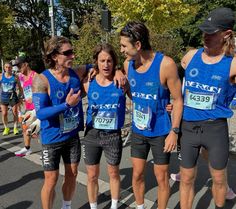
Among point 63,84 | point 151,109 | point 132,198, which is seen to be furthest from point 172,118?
point 132,198

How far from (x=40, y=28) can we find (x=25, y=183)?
3219 centimetres

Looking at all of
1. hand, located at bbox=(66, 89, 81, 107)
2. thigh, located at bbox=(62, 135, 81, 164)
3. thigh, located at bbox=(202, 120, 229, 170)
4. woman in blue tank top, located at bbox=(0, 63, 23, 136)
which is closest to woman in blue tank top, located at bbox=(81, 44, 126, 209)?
thigh, located at bbox=(62, 135, 81, 164)

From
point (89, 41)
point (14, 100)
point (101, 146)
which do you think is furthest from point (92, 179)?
point (89, 41)

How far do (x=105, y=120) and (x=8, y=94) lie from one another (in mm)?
5153

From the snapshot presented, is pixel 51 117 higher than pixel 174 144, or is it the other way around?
pixel 51 117

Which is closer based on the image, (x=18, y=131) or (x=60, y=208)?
(x=60, y=208)

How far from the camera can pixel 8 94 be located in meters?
7.75

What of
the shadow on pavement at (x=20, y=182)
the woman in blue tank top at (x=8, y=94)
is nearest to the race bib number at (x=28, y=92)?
the shadow on pavement at (x=20, y=182)

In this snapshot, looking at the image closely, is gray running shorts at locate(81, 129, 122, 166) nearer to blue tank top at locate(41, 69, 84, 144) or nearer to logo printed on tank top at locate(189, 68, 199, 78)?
blue tank top at locate(41, 69, 84, 144)

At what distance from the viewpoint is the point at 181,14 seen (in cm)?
1503

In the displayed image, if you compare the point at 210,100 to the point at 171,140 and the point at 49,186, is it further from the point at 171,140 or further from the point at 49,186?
the point at 49,186

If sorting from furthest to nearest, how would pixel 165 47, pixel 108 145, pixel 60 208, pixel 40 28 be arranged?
1. pixel 40 28
2. pixel 165 47
3. pixel 60 208
4. pixel 108 145

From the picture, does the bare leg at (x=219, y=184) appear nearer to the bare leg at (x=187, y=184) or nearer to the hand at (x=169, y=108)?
the bare leg at (x=187, y=184)

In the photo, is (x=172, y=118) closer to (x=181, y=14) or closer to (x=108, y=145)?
(x=108, y=145)
